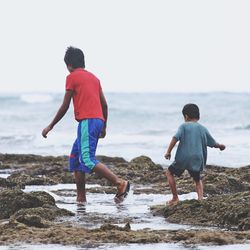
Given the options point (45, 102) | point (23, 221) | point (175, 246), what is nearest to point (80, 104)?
point (23, 221)

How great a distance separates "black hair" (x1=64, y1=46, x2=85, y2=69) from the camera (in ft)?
26.5

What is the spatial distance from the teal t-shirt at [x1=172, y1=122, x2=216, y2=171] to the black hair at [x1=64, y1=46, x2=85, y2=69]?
1.27m

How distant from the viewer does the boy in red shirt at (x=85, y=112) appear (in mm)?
7949

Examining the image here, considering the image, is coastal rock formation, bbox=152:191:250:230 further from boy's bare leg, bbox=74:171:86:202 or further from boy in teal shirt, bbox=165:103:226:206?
boy's bare leg, bbox=74:171:86:202

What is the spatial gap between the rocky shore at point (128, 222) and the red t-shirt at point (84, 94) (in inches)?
38.4

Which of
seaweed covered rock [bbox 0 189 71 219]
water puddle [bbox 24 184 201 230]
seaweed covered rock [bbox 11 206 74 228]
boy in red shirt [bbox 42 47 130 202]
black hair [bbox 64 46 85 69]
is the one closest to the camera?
seaweed covered rock [bbox 11 206 74 228]

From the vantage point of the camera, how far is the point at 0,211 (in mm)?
6852

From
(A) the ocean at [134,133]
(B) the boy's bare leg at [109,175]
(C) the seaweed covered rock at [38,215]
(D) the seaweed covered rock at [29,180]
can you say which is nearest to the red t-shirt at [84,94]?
(B) the boy's bare leg at [109,175]

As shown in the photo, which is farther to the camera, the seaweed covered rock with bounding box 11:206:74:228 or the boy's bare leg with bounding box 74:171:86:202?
the boy's bare leg with bounding box 74:171:86:202

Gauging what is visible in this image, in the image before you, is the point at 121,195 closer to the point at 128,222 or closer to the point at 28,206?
the point at 28,206

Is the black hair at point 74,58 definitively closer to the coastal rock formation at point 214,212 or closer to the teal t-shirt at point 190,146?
the teal t-shirt at point 190,146

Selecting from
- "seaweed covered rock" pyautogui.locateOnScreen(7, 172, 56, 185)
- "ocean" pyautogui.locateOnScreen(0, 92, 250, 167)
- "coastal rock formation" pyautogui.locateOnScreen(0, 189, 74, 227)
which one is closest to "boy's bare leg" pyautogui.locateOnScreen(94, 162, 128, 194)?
"coastal rock formation" pyautogui.locateOnScreen(0, 189, 74, 227)

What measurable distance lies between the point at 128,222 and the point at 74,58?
2.53 metres

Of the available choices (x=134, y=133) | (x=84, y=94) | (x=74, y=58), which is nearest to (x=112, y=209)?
(x=84, y=94)
